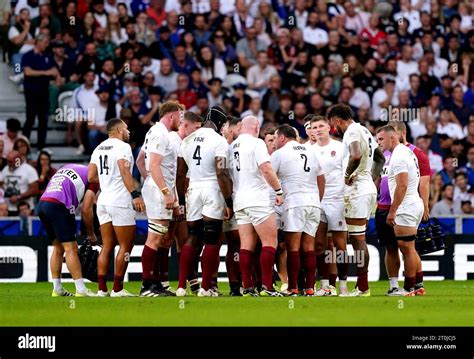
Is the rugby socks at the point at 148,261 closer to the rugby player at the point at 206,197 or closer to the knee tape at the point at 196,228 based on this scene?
the rugby player at the point at 206,197

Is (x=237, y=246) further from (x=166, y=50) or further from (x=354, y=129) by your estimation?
(x=166, y=50)

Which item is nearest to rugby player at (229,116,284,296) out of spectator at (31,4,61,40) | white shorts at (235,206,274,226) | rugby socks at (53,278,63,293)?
white shorts at (235,206,274,226)

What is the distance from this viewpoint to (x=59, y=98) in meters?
26.4

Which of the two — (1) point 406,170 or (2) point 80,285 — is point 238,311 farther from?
(1) point 406,170

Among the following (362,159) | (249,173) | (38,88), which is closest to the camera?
(249,173)

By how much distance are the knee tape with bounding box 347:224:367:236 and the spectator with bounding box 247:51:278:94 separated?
33.6 ft

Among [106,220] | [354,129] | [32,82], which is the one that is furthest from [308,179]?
[32,82]

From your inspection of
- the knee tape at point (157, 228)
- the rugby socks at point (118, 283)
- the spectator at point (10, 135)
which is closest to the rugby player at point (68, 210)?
the rugby socks at point (118, 283)

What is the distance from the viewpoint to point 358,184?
56.8ft

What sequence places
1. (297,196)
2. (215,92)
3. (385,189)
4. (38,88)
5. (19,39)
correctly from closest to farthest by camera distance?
1. (297,196)
2. (385,189)
3. (38,88)
4. (215,92)
5. (19,39)

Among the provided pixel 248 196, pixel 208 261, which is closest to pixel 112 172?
pixel 208 261

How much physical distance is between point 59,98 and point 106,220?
1004cm

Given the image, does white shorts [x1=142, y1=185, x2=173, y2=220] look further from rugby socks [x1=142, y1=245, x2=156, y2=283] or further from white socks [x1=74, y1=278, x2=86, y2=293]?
white socks [x1=74, y1=278, x2=86, y2=293]

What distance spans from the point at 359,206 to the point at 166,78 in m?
10.5
